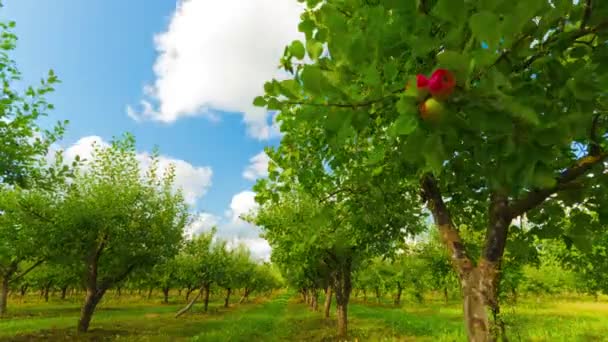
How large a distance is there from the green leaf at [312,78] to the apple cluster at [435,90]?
1.19 ft

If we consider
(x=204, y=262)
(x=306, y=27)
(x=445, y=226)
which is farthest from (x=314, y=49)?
(x=204, y=262)

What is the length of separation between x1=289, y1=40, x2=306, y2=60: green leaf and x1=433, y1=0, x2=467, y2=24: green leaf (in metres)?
0.72

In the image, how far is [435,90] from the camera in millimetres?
1246

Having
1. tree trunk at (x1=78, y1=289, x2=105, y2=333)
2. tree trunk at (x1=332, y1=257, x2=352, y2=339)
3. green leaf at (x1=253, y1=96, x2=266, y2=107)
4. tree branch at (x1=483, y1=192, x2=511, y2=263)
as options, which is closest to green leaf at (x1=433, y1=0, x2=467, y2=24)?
green leaf at (x1=253, y1=96, x2=266, y2=107)

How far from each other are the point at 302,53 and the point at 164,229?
22.1 metres

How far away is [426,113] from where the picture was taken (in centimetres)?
127

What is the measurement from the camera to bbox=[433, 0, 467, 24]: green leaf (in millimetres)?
1370

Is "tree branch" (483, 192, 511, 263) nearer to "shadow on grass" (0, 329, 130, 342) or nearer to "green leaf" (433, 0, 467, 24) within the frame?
"green leaf" (433, 0, 467, 24)

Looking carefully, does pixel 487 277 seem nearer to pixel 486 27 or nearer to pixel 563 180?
pixel 563 180

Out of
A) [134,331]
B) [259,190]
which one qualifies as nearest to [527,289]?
[134,331]

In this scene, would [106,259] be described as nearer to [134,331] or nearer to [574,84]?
[134,331]

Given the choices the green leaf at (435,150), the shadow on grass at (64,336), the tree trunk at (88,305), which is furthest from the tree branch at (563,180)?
the tree trunk at (88,305)

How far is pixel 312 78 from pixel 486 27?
60 centimetres

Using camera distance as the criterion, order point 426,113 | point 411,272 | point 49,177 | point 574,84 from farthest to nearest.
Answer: point 411,272 < point 49,177 < point 574,84 < point 426,113
